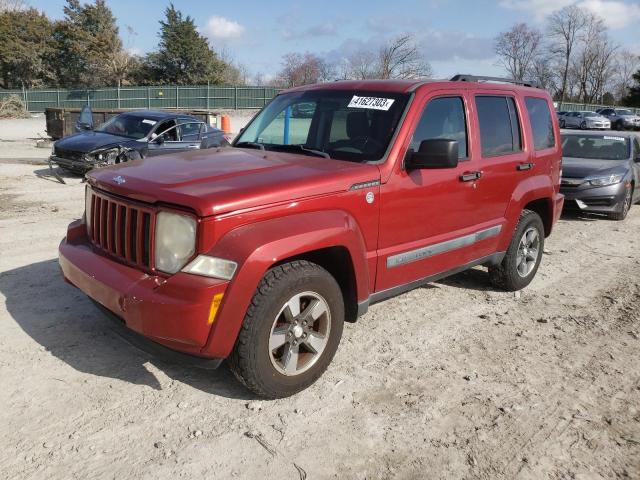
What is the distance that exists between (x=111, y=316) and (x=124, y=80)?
5479 centimetres

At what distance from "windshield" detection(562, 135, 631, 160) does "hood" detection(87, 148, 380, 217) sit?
834 cm

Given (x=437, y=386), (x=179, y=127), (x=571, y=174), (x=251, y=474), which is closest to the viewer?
(x=251, y=474)

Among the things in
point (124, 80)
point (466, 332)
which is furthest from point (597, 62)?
point (466, 332)

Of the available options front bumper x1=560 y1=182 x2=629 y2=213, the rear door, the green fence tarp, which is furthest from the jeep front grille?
the green fence tarp

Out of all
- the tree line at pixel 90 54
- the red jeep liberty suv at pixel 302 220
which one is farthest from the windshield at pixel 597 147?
the tree line at pixel 90 54

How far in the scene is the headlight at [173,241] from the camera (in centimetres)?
300

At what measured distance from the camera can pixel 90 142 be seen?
37.3ft

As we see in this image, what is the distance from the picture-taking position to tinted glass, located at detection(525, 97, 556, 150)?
542cm

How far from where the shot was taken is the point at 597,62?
81.9 meters

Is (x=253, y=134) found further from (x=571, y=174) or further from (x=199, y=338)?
(x=571, y=174)

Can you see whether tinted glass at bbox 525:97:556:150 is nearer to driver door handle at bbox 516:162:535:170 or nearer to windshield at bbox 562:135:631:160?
driver door handle at bbox 516:162:535:170

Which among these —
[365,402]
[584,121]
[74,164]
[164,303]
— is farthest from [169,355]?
[584,121]

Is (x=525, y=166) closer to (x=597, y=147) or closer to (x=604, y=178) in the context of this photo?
(x=604, y=178)

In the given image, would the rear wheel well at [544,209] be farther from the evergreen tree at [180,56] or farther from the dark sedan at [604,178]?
the evergreen tree at [180,56]
